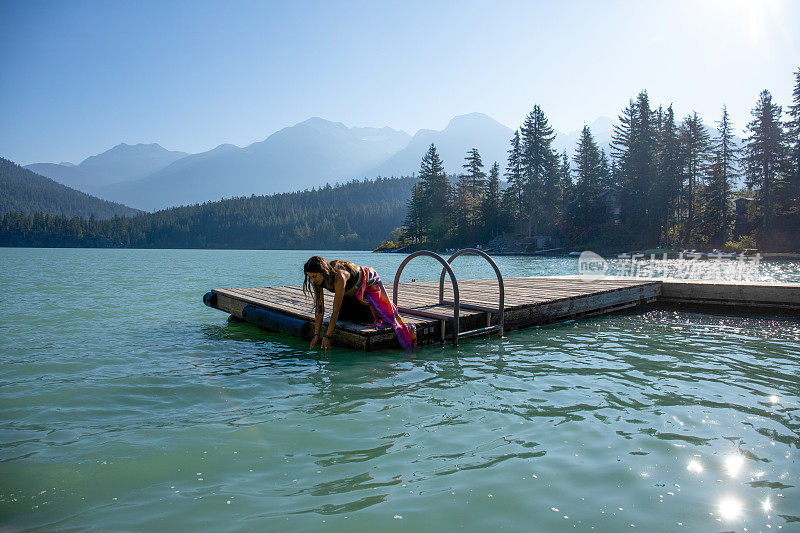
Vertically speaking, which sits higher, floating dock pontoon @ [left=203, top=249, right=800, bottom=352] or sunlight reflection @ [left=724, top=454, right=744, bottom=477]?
floating dock pontoon @ [left=203, top=249, right=800, bottom=352]

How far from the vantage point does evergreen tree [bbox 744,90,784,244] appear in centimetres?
5522

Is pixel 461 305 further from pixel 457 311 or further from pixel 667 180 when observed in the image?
pixel 667 180

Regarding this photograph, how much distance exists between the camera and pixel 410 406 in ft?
19.0

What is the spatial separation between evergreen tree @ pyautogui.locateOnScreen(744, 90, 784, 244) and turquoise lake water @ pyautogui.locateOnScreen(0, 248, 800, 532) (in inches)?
2280

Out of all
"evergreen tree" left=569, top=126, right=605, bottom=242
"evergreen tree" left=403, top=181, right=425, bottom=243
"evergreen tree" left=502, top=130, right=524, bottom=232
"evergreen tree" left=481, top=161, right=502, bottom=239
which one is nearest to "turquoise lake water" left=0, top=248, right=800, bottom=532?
"evergreen tree" left=569, top=126, right=605, bottom=242

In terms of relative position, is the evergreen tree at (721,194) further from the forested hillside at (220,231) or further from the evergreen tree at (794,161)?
the forested hillside at (220,231)

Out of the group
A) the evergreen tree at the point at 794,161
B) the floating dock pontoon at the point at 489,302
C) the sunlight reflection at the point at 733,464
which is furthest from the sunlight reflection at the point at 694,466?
the evergreen tree at the point at 794,161

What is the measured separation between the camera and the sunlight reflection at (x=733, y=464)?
13.3 feet

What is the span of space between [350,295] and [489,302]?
384cm

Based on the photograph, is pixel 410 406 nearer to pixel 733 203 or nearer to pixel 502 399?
Result: pixel 502 399

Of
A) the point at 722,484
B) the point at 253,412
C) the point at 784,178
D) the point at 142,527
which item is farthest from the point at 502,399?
the point at 784,178

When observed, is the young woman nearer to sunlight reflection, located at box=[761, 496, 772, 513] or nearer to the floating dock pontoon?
the floating dock pontoon

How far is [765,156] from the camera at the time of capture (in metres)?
56.8

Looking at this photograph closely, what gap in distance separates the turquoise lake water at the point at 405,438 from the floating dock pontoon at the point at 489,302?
51 centimetres
